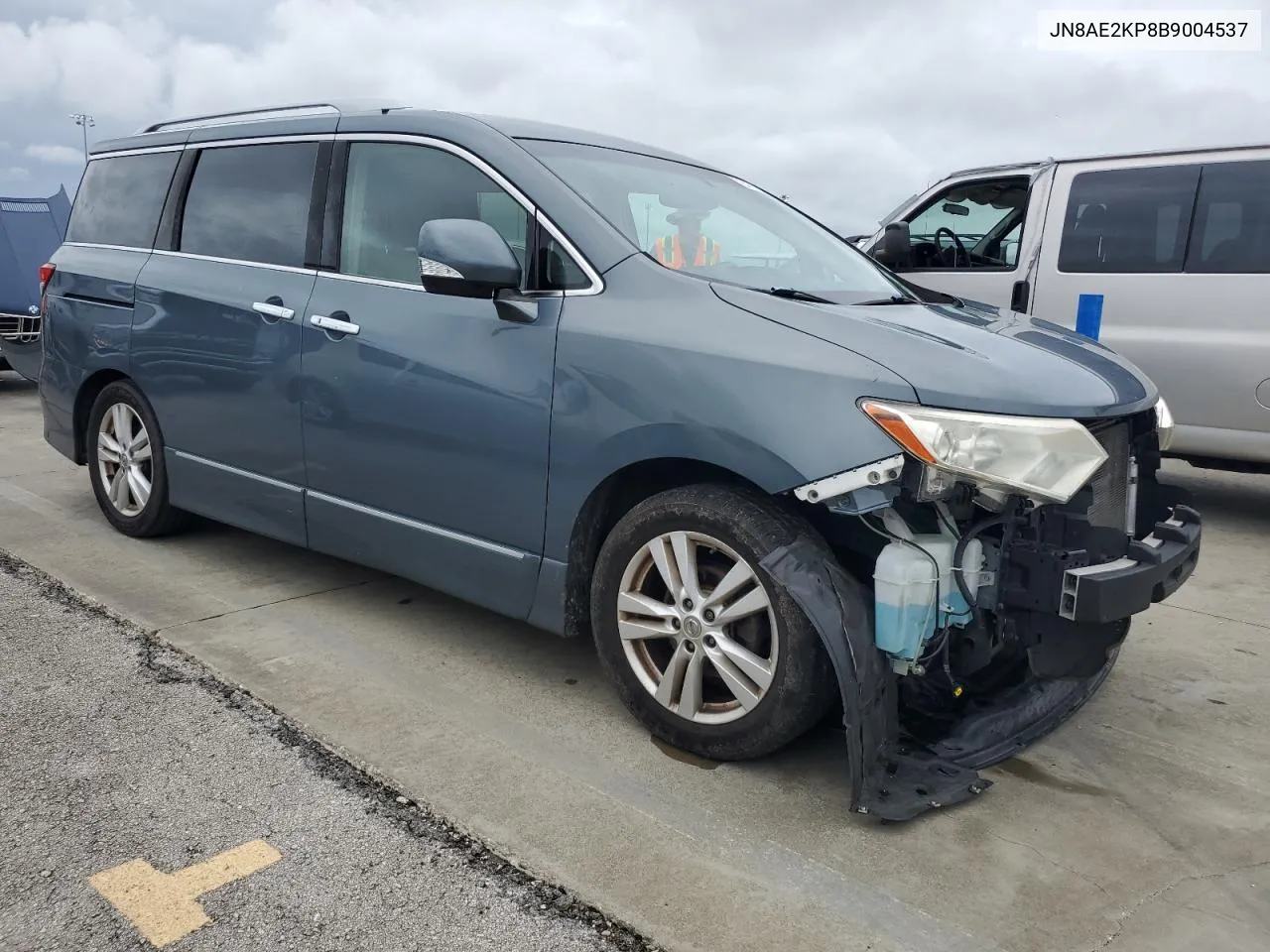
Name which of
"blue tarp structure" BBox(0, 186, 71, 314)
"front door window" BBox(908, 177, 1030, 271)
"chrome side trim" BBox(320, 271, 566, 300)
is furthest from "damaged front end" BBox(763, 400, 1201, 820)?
"blue tarp structure" BBox(0, 186, 71, 314)

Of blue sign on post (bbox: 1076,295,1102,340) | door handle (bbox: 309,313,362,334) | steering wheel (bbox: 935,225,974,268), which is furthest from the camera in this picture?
steering wheel (bbox: 935,225,974,268)

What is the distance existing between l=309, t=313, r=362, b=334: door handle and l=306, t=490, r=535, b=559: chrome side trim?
0.60 meters

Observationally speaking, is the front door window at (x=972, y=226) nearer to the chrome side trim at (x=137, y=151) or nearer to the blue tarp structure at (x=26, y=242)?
the chrome side trim at (x=137, y=151)

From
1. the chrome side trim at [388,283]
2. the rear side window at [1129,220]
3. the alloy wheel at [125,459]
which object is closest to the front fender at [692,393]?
the chrome side trim at [388,283]

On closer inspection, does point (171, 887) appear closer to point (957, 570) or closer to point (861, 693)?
point (861, 693)

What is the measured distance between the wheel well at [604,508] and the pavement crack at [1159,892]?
144 centimetres

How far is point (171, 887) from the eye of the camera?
2.26m

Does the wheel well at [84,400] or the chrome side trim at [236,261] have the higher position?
the chrome side trim at [236,261]

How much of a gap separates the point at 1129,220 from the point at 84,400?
5661mm

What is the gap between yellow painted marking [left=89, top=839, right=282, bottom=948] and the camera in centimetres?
214

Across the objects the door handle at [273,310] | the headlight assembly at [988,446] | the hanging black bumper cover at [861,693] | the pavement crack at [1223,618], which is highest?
the door handle at [273,310]

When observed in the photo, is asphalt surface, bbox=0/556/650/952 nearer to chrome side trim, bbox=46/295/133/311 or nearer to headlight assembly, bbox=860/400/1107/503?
headlight assembly, bbox=860/400/1107/503

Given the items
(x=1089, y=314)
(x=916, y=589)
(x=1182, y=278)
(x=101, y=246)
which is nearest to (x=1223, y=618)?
(x=1089, y=314)

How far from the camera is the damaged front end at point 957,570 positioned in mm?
2432
